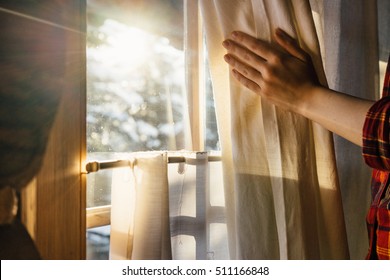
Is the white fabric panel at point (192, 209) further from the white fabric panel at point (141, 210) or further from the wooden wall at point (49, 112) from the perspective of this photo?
the wooden wall at point (49, 112)

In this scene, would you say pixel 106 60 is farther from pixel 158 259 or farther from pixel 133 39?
pixel 158 259

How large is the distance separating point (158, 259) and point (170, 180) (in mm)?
211

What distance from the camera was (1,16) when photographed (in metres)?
0.59

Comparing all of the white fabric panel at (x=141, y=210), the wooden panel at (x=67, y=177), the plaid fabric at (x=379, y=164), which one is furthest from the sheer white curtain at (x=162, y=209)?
the plaid fabric at (x=379, y=164)

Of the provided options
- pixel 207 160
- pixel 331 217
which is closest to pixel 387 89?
pixel 331 217

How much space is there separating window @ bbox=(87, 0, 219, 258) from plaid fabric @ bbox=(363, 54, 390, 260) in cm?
50

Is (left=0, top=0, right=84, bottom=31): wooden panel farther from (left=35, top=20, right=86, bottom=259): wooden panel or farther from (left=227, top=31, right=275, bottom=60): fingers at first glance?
(left=227, top=31, right=275, bottom=60): fingers

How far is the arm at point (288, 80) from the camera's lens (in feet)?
2.34

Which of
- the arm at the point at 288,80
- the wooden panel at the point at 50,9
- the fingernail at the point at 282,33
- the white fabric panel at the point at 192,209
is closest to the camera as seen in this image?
the wooden panel at the point at 50,9

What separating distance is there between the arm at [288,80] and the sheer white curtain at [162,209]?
265mm

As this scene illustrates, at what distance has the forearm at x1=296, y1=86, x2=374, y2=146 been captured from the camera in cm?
68

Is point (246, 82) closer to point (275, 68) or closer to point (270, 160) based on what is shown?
point (275, 68)

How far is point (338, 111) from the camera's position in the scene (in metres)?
0.71

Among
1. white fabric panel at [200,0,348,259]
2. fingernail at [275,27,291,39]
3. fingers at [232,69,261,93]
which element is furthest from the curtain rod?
fingernail at [275,27,291,39]
